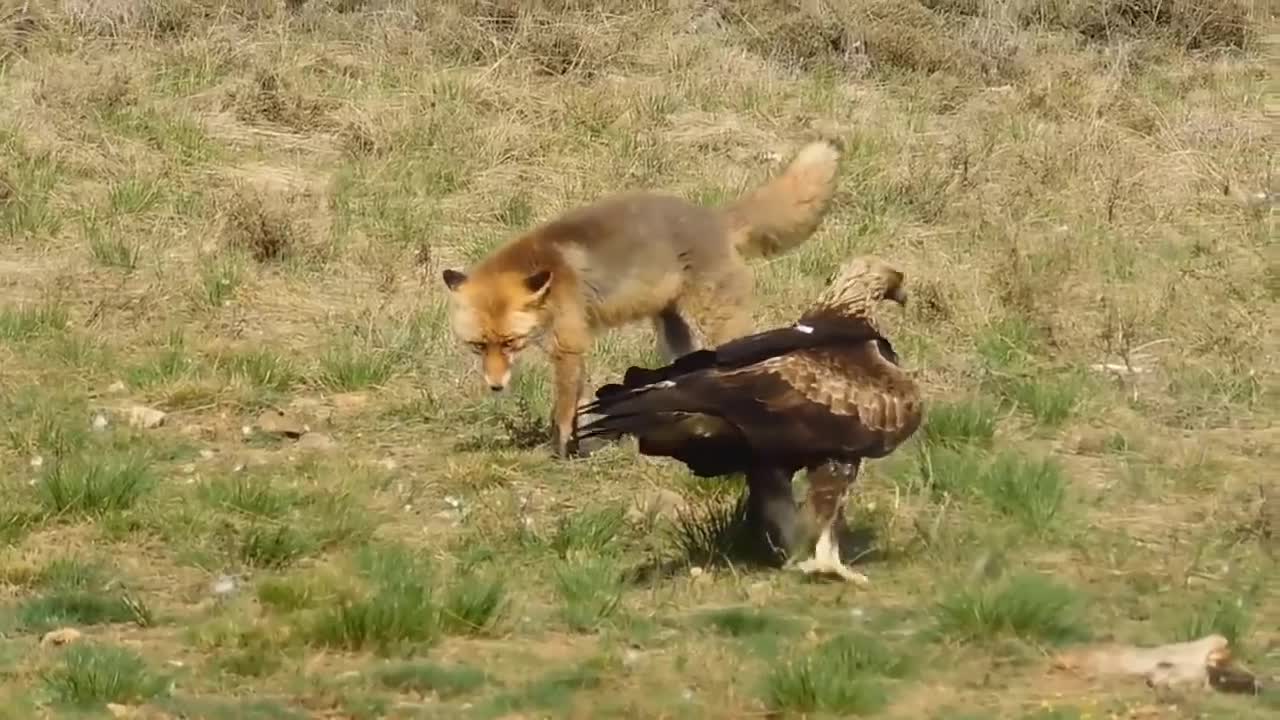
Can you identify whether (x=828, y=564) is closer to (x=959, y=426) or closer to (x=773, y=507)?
(x=773, y=507)

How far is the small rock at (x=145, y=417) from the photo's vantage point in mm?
8414

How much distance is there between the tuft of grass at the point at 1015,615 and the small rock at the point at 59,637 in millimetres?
2688

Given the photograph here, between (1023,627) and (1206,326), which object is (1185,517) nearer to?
(1023,627)

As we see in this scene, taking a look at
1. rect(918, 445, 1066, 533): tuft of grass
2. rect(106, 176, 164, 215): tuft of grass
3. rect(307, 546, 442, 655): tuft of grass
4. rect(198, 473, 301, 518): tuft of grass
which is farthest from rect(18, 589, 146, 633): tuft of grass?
rect(106, 176, 164, 215): tuft of grass

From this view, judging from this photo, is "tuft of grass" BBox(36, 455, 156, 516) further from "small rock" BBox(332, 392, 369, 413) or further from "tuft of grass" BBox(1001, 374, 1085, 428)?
"tuft of grass" BBox(1001, 374, 1085, 428)

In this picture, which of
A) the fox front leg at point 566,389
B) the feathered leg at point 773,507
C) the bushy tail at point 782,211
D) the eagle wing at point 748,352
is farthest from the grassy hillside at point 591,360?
the bushy tail at point 782,211

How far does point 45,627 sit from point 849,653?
2523 mm

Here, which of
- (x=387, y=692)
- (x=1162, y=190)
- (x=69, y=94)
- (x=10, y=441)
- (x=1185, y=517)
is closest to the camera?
(x=387, y=692)

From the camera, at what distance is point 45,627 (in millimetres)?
6023

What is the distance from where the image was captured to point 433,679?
5.55 metres

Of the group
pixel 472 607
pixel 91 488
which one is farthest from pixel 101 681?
pixel 91 488

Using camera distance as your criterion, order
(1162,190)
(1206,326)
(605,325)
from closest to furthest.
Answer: (605,325), (1206,326), (1162,190)

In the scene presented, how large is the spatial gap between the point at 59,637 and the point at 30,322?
4.10 m

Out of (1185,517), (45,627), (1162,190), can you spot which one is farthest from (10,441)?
(1162,190)
